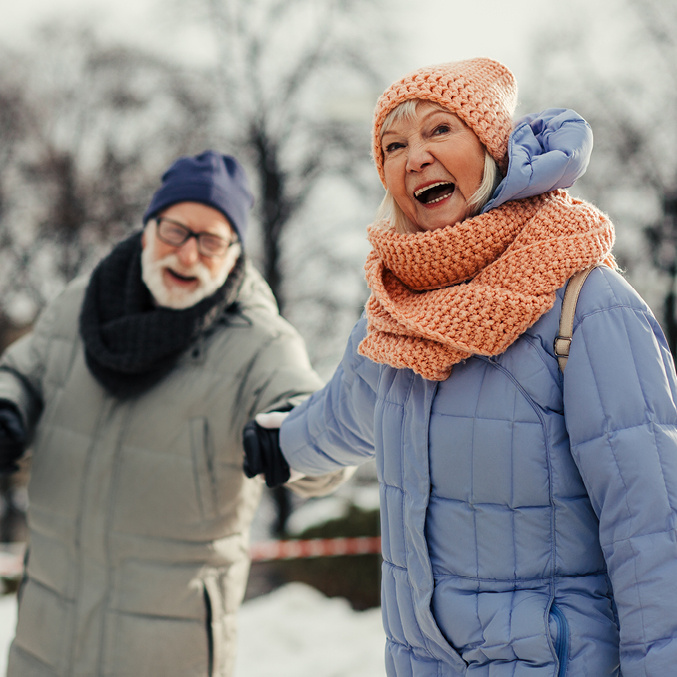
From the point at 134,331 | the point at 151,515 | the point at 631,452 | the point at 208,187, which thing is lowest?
the point at 151,515

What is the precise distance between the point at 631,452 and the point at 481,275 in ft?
1.48

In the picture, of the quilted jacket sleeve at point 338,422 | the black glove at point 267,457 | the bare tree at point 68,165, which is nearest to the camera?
the quilted jacket sleeve at point 338,422

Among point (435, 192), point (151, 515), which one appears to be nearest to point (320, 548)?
point (151, 515)

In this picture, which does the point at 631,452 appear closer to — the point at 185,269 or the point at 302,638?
the point at 185,269

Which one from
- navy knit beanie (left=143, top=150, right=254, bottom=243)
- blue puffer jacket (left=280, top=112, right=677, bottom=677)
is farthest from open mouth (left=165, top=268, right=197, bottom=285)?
blue puffer jacket (left=280, top=112, right=677, bottom=677)

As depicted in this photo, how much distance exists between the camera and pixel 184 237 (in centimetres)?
286

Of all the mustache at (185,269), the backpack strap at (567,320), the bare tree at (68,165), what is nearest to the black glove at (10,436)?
the mustache at (185,269)

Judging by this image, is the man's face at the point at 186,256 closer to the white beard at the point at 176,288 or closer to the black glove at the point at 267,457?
the white beard at the point at 176,288

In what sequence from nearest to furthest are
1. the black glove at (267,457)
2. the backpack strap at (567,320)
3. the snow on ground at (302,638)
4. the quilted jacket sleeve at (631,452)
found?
the quilted jacket sleeve at (631,452)
the backpack strap at (567,320)
the black glove at (267,457)
the snow on ground at (302,638)

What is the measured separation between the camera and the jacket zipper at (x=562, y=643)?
146 cm

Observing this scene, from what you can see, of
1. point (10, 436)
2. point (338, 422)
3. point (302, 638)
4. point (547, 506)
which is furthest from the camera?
point (302, 638)

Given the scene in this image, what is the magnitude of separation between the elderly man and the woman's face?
94cm

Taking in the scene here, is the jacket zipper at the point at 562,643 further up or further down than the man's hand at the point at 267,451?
further down

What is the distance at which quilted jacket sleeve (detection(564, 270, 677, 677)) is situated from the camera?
54.3 inches
